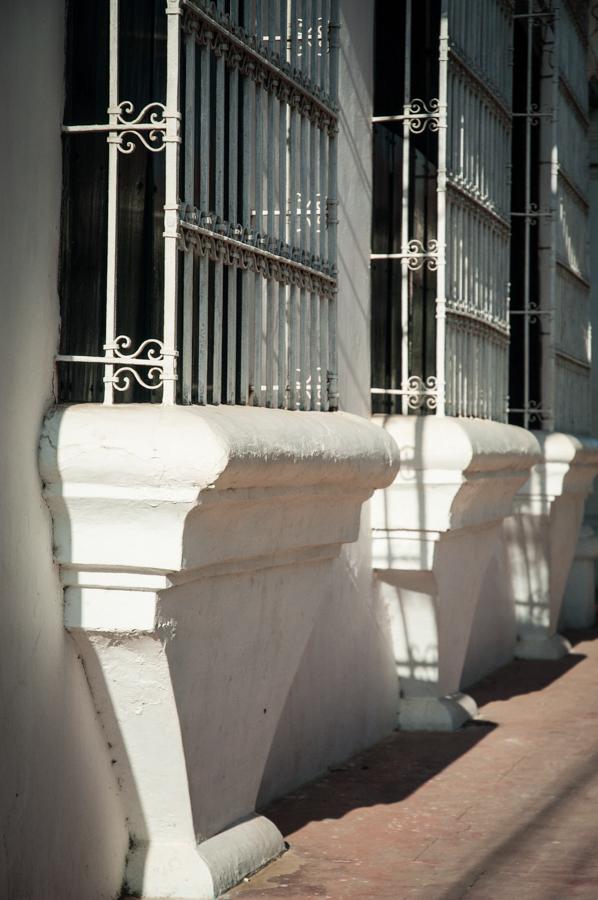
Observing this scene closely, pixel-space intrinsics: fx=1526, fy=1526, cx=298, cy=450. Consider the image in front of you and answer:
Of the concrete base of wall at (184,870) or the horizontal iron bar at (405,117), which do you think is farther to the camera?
the horizontal iron bar at (405,117)

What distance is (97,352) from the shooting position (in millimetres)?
4559

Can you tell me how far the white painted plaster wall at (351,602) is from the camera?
640cm

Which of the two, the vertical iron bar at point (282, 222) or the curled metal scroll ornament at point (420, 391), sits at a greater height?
the vertical iron bar at point (282, 222)

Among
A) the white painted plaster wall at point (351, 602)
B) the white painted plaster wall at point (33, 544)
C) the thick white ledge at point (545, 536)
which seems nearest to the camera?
the white painted plaster wall at point (33, 544)

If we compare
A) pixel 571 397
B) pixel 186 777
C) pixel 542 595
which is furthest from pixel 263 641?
pixel 571 397

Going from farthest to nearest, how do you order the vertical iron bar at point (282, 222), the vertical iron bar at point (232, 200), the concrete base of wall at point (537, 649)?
the concrete base of wall at point (537, 649)
the vertical iron bar at point (282, 222)
the vertical iron bar at point (232, 200)

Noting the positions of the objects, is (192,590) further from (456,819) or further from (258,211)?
(456,819)

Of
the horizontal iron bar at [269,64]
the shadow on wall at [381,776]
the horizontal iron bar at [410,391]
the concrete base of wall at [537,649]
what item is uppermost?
the horizontal iron bar at [269,64]

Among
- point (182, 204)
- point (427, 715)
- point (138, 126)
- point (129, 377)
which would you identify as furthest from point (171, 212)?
point (427, 715)

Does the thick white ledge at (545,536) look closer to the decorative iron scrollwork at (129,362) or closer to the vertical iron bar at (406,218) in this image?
the vertical iron bar at (406,218)

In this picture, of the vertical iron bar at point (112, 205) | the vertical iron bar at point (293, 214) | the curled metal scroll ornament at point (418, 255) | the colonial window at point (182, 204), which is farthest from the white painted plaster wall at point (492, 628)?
the vertical iron bar at point (112, 205)

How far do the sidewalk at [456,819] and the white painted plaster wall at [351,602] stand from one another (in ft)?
0.52

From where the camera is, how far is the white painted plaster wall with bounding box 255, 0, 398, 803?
6398 mm

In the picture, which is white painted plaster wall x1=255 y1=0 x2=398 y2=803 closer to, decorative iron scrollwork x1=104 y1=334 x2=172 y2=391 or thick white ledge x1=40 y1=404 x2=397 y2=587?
thick white ledge x1=40 y1=404 x2=397 y2=587
